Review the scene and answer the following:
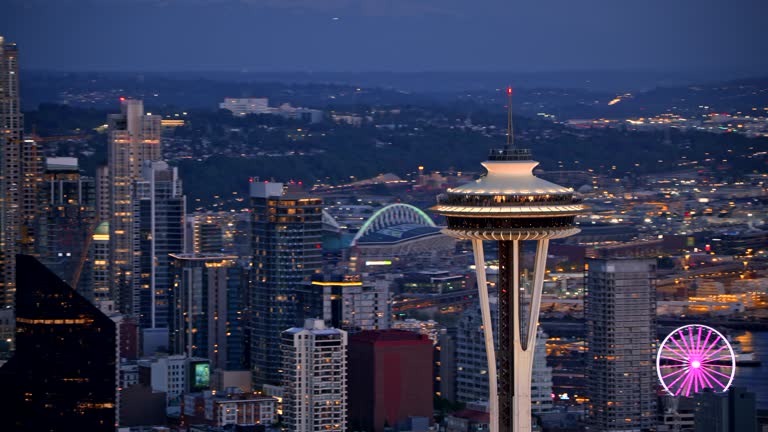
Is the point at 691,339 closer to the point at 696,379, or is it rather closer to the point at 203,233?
the point at 696,379

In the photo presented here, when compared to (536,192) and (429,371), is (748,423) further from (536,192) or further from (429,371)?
(536,192)

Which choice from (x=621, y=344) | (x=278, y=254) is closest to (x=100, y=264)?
(x=278, y=254)

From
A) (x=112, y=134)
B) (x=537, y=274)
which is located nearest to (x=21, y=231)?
(x=112, y=134)

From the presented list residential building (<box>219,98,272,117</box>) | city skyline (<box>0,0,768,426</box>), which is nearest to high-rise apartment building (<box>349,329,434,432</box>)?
city skyline (<box>0,0,768,426</box>)

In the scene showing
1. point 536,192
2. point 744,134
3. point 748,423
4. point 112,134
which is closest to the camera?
point 536,192

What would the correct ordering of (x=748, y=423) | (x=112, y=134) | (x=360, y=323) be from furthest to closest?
(x=112, y=134), (x=360, y=323), (x=748, y=423)

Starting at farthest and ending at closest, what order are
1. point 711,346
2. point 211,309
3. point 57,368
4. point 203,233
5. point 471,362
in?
point 203,233, point 211,309, point 471,362, point 711,346, point 57,368

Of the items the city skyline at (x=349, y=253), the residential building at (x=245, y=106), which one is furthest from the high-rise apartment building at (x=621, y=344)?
the residential building at (x=245, y=106)

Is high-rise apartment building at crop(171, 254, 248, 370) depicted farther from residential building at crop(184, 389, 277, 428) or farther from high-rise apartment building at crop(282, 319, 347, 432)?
high-rise apartment building at crop(282, 319, 347, 432)
